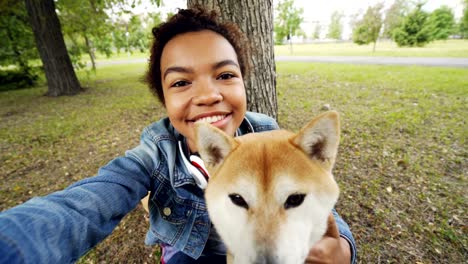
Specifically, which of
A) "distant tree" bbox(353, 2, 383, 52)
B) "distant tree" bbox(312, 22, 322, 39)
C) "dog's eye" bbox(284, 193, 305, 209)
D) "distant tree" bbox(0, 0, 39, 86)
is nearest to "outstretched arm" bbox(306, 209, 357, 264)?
"dog's eye" bbox(284, 193, 305, 209)

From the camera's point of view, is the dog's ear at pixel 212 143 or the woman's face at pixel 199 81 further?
the woman's face at pixel 199 81

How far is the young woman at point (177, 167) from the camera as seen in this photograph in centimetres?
129

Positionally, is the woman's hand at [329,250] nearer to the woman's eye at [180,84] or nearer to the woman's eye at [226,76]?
the woman's eye at [226,76]

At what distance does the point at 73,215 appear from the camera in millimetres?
1187

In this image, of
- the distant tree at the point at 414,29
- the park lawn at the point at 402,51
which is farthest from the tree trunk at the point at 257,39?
the distant tree at the point at 414,29

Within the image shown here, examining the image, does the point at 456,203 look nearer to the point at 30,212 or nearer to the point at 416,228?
the point at 416,228

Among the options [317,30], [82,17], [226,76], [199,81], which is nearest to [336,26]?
[317,30]

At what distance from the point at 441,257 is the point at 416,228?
343 mm

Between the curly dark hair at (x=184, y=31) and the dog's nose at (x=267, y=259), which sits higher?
the curly dark hair at (x=184, y=31)

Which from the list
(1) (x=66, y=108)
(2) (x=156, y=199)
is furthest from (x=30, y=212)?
(1) (x=66, y=108)

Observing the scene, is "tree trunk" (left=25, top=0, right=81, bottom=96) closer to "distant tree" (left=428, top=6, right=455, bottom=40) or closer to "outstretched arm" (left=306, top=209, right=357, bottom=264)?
"outstretched arm" (left=306, top=209, right=357, bottom=264)

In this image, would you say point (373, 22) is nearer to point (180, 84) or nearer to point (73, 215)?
point (180, 84)

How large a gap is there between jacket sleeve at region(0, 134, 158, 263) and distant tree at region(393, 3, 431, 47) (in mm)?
39948

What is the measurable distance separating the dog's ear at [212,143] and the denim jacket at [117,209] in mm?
263
